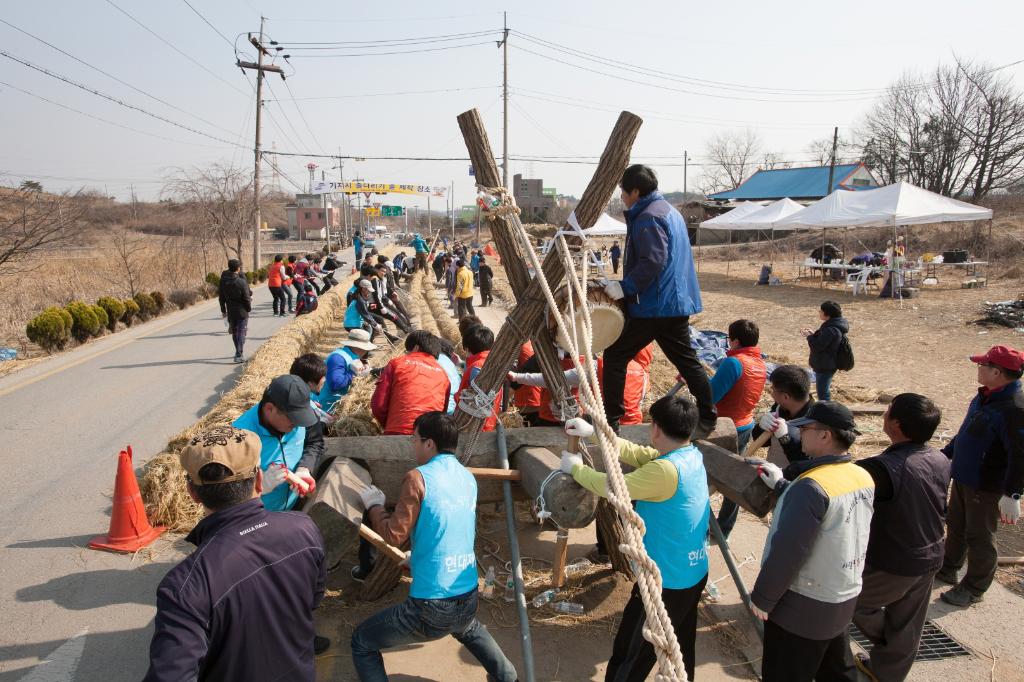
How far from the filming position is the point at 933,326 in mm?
14117

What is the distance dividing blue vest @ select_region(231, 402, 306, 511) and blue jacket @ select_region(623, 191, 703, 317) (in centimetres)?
214

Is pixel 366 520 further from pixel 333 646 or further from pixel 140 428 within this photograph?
pixel 140 428

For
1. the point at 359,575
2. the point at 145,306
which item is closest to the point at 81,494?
the point at 359,575

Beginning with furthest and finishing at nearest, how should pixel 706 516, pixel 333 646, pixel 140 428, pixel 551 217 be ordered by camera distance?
pixel 551 217 → pixel 140 428 → pixel 333 646 → pixel 706 516

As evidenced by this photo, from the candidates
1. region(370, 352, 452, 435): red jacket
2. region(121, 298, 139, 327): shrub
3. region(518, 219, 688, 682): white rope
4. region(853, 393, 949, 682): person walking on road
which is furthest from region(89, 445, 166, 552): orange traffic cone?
region(121, 298, 139, 327): shrub

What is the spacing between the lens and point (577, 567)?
4535 millimetres

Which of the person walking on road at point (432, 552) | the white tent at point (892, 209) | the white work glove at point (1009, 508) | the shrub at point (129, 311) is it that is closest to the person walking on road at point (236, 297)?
the shrub at point (129, 311)

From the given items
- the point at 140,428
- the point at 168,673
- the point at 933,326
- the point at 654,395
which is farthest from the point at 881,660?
the point at 933,326

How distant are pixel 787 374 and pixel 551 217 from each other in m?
54.1

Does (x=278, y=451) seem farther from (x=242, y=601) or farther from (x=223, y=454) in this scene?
(x=242, y=601)

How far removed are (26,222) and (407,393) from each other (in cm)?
1377

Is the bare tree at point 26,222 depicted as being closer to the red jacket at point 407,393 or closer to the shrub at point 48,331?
the shrub at point 48,331

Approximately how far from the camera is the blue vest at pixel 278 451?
140 inches

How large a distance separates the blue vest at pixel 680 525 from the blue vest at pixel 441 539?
2.79ft
